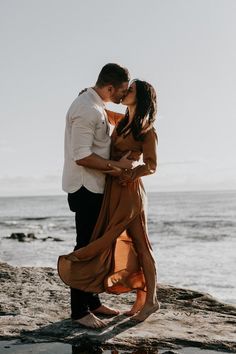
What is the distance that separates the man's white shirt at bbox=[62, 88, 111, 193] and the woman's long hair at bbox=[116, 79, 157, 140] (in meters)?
0.25

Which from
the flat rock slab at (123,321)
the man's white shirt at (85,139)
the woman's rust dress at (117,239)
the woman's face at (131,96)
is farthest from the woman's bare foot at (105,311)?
the woman's face at (131,96)

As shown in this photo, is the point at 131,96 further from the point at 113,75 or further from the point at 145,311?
the point at 145,311

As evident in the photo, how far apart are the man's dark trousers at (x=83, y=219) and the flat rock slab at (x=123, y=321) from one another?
7.3 inches

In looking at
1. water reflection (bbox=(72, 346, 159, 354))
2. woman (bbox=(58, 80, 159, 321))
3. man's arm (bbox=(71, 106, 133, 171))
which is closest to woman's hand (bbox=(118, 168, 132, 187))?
woman (bbox=(58, 80, 159, 321))

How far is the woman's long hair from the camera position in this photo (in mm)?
4391

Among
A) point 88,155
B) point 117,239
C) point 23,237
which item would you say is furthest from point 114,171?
point 23,237

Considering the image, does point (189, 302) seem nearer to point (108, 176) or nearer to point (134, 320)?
point (134, 320)

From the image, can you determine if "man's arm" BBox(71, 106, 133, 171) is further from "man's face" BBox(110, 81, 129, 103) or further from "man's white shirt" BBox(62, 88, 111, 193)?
"man's face" BBox(110, 81, 129, 103)

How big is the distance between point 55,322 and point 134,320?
714 millimetres

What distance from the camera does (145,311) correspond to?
4.41 metres

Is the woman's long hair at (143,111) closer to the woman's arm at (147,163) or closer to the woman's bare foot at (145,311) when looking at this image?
the woman's arm at (147,163)

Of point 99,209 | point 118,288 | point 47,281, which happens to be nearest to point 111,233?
point 99,209

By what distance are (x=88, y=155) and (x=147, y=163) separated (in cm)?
58

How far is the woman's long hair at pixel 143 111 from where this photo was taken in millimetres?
4391
